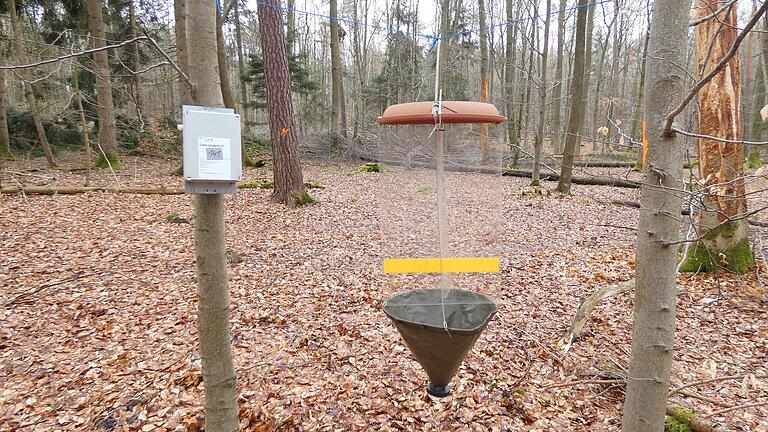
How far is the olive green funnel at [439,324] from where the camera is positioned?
5.62 ft

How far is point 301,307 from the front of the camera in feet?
12.8

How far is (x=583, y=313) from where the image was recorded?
3477mm

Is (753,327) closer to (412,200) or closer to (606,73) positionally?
(412,200)

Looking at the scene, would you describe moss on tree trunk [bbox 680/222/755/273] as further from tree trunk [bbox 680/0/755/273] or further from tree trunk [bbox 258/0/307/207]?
tree trunk [bbox 258/0/307/207]

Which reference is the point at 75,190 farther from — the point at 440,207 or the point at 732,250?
Answer: the point at 732,250

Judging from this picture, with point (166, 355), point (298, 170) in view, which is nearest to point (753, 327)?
point (166, 355)

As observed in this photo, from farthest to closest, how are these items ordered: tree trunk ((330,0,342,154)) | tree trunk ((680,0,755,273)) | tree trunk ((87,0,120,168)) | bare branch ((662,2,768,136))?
1. tree trunk ((330,0,342,154))
2. tree trunk ((87,0,120,168))
3. tree trunk ((680,0,755,273))
4. bare branch ((662,2,768,136))

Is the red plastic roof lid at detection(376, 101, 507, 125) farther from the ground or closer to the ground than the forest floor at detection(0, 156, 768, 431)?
farther from the ground

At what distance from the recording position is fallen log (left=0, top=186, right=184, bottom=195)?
7.12 metres

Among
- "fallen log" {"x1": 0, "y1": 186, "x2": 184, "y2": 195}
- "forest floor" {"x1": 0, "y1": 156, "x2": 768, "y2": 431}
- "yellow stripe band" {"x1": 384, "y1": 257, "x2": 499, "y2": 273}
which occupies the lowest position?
"forest floor" {"x1": 0, "y1": 156, "x2": 768, "y2": 431}

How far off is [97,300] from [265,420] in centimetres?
236

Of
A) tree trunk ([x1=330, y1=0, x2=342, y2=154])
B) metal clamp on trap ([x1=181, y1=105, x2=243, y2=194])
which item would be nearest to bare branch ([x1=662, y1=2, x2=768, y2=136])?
metal clamp on trap ([x1=181, y1=105, x2=243, y2=194])

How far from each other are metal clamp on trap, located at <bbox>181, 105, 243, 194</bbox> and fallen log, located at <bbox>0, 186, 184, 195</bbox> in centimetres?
759

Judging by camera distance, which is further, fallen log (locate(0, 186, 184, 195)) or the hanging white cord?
fallen log (locate(0, 186, 184, 195))
